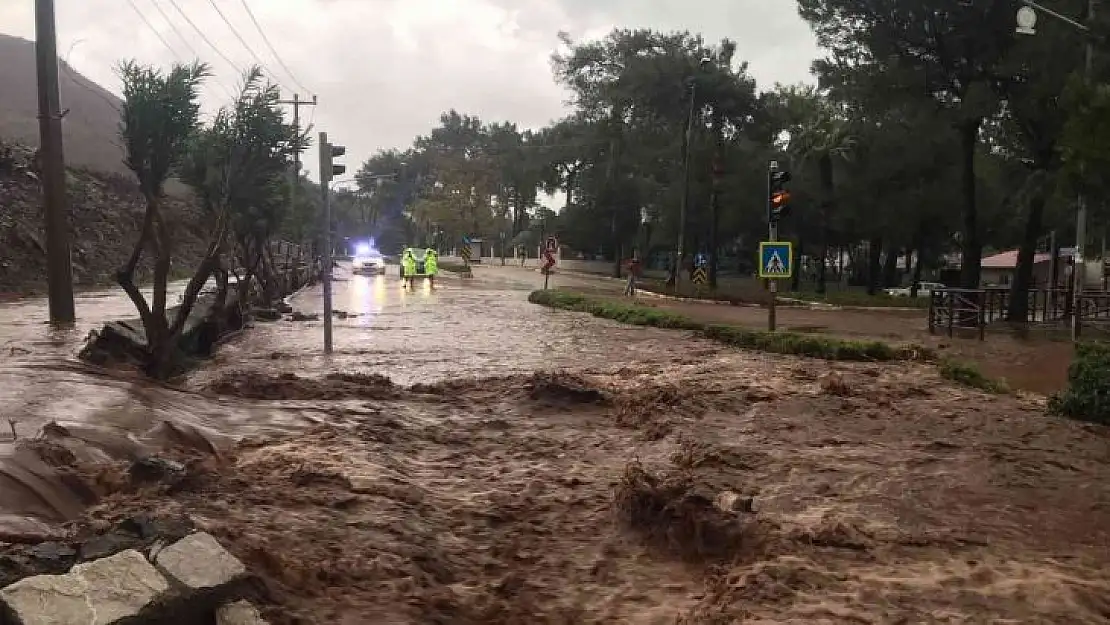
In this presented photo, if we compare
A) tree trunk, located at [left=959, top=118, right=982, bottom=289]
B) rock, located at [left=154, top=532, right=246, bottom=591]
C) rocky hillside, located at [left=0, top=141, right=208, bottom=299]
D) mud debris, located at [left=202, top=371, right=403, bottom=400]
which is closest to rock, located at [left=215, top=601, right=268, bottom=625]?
rock, located at [left=154, top=532, right=246, bottom=591]

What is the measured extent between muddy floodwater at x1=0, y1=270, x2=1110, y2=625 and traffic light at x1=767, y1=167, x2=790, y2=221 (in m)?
5.28

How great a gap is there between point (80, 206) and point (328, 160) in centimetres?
2411

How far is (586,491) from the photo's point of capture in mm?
7207

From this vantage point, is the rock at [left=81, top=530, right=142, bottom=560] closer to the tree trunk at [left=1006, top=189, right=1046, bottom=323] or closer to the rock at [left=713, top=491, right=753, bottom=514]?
the rock at [left=713, top=491, right=753, bottom=514]

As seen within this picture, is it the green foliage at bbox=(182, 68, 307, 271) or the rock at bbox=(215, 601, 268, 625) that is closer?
the rock at bbox=(215, 601, 268, 625)

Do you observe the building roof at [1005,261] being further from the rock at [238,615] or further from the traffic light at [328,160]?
the rock at [238,615]

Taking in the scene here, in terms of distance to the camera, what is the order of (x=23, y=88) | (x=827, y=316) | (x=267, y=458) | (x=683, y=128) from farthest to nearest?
(x=23, y=88)
(x=683, y=128)
(x=827, y=316)
(x=267, y=458)

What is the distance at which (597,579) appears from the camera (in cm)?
536

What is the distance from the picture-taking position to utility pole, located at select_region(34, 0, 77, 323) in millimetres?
14094

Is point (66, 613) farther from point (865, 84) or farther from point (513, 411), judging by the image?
point (865, 84)

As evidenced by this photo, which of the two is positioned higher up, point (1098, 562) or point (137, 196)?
point (137, 196)

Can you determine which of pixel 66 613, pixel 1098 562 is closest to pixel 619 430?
pixel 1098 562

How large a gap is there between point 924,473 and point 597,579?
3.87 metres

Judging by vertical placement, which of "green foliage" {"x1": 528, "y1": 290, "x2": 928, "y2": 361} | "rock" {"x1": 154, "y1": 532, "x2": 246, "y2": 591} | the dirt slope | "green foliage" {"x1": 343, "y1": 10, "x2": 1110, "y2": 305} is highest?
"green foliage" {"x1": 343, "y1": 10, "x2": 1110, "y2": 305}
